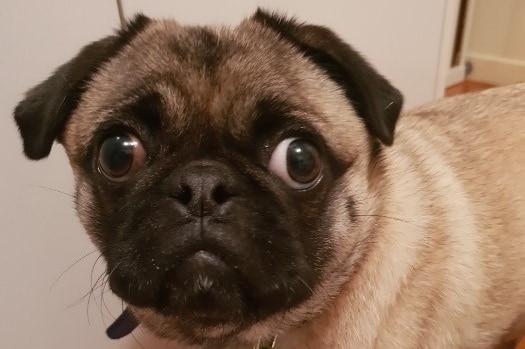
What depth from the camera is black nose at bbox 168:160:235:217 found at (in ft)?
2.76

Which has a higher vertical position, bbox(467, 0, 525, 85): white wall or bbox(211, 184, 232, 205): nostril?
bbox(211, 184, 232, 205): nostril

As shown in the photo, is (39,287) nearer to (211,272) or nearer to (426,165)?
(211,272)

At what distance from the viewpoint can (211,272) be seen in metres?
0.84

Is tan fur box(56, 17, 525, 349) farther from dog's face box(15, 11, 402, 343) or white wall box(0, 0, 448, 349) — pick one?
white wall box(0, 0, 448, 349)

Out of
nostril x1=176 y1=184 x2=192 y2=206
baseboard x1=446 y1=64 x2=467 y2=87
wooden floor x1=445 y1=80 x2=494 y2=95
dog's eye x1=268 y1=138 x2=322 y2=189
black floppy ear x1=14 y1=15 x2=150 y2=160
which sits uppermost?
black floppy ear x1=14 y1=15 x2=150 y2=160

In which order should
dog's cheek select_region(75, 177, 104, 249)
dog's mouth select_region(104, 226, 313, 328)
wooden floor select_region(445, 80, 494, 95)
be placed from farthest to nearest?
wooden floor select_region(445, 80, 494, 95)
dog's cheek select_region(75, 177, 104, 249)
dog's mouth select_region(104, 226, 313, 328)

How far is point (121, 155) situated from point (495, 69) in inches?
103

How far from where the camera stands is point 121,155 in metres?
0.96

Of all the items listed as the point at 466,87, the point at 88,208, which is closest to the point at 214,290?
the point at 88,208

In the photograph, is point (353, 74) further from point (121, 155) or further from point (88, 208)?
point (88, 208)

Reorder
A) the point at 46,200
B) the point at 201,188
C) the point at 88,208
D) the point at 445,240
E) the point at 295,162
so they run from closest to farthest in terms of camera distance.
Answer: the point at 201,188
the point at 295,162
the point at 88,208
the point at 445,240
the point at 46,200

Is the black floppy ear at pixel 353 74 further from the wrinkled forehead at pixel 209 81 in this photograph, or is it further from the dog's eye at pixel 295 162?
the dog's eye at pixel 295 162

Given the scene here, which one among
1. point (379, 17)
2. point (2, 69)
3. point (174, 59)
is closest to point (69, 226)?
point (2, 69)

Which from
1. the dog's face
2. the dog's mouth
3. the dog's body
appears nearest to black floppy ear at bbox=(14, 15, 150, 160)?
the dog's face
